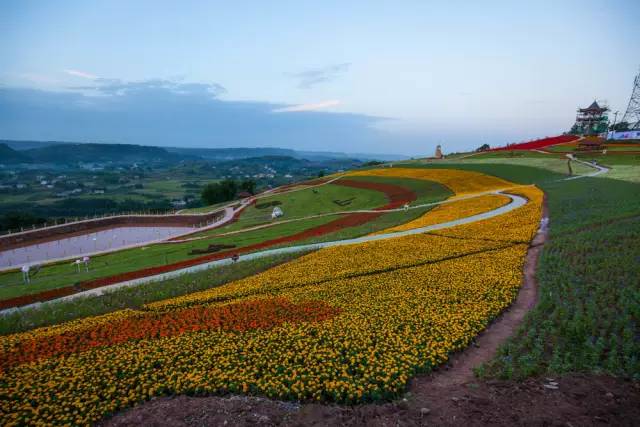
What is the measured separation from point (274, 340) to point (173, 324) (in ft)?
15.7

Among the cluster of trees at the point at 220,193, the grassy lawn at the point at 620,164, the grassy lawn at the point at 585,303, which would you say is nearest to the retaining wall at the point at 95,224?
the cluster of trees at the point at 220,193

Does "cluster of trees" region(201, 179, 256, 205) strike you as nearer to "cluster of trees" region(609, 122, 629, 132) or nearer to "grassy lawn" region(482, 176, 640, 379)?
"grassy lawn" region(482, 176, 640, 379)

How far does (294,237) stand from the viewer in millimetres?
38219

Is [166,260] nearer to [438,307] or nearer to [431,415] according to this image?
[438,307]

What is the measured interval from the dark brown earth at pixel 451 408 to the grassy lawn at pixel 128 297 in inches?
403

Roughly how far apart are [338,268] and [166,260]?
18.8 meters

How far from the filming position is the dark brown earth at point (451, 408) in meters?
8.23

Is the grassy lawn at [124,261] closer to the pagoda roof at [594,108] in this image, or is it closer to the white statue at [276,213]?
the white statue at [276,213]

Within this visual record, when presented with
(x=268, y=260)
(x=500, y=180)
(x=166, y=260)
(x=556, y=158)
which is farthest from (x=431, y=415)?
(x=556, y=158)

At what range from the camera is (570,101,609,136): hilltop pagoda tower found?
10500 centimetres

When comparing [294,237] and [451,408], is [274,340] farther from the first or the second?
[294,237]

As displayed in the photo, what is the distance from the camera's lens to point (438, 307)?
1512 cm

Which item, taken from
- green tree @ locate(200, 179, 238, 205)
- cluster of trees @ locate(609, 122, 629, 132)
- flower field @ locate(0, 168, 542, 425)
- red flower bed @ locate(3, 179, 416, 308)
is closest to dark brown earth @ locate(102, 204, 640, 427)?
flower field @ locate(0, 168, 542, 425)

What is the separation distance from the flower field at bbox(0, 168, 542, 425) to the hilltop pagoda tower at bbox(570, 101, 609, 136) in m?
111
